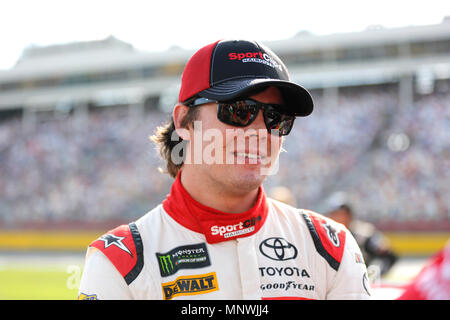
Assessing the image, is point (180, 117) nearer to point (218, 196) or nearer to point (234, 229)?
point (218, 196)

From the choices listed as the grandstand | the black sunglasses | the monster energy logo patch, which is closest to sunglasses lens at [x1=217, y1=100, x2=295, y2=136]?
the black sunglasses

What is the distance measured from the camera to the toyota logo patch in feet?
5.56

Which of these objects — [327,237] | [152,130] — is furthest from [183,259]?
[152,130]

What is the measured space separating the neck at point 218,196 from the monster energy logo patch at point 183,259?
0.18m

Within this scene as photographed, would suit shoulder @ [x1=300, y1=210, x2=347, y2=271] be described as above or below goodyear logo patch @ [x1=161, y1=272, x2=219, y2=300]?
above

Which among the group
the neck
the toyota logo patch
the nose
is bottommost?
the toyota logo patch

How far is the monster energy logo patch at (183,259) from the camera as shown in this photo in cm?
160

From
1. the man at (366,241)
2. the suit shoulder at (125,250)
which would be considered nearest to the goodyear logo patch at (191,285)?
the suit shoulder at (125,250)

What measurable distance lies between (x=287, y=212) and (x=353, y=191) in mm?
15943

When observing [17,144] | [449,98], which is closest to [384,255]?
[449,98]

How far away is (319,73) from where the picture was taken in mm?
21969

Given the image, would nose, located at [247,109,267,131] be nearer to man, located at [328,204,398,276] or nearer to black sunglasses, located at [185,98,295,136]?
black sunglasses, located at [185,98,295,136]

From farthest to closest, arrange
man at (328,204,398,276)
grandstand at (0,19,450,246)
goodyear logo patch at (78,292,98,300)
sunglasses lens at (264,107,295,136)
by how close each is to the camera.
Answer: grandstand at (0,19,450,246), man at (328,204,398,276), sunglasses lens at (264,107,295,136), goodyear logo patch at (78,292,98,300)

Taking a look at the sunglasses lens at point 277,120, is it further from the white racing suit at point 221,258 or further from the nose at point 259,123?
the white racing suit at point 221,258
